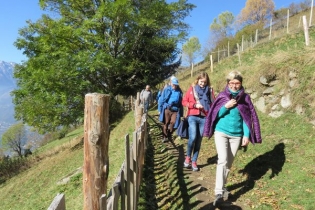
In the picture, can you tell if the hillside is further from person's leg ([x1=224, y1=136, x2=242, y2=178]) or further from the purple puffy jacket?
the purple puffy jacket

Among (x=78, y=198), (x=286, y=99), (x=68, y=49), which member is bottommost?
(x=78, y=198)

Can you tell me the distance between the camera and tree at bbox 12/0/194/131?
15203 mm

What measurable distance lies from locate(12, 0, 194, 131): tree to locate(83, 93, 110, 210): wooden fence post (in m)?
12.9

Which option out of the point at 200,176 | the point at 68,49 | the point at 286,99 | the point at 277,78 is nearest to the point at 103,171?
the point at 200,176

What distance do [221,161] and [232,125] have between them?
23.7 inches

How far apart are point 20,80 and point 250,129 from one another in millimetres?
17849

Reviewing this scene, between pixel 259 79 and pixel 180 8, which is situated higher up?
pixel 180 8

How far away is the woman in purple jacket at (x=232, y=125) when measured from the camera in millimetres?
4184

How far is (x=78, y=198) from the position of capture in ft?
19.0

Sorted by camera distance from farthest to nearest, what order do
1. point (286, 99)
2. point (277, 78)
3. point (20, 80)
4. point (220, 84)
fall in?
point (20, 80) → point (220, 84) → point (277, 78) → point (286, 99)

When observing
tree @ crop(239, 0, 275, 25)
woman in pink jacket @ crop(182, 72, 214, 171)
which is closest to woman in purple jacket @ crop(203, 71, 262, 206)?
woman in pink jacket @ crop(182, 72, 214, 171)

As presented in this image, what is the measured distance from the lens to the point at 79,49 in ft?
57.5

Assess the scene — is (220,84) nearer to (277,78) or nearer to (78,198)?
(277,78)

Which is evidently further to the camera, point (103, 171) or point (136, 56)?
point (136, 56)
